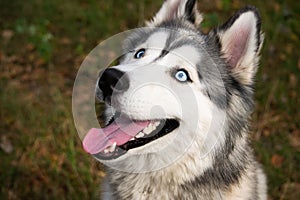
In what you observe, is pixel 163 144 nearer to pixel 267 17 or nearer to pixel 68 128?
pixel 68 128

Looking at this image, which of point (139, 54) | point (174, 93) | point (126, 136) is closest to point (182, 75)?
point (174, 93)

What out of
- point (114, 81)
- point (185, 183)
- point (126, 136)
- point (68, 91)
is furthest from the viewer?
point (68, 91)

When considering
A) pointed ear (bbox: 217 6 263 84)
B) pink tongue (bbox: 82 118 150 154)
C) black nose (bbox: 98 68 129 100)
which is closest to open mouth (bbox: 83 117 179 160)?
pink tongue (bbox: 82 118 150 154)

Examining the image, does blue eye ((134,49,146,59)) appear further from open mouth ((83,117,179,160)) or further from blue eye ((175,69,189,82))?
open mouth ((83,117,179,160))

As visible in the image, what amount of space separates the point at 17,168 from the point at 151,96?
7.10ft

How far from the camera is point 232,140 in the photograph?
2.88 metres

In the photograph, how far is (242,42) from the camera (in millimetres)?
2855

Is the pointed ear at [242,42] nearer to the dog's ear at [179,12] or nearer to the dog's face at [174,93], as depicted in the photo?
the dog's face at [174,93]

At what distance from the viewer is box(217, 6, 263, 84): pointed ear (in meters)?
2.76

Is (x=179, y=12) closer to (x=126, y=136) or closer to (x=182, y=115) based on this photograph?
(x=182, y=115)

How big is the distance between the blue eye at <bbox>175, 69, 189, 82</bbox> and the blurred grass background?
1.62 m

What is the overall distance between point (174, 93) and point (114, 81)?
356mm

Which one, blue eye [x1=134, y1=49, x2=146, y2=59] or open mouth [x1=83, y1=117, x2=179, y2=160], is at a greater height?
blue eye [x1=134, y1=49, x2=146, y2=59]

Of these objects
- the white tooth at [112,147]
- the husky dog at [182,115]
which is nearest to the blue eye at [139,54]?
the husky dog at [182,115]
